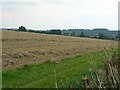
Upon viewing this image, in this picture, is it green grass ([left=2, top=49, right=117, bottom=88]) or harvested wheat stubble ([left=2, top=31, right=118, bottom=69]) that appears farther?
harvested wheat stubble ([left=2, top=31, right=118, bottom=69])

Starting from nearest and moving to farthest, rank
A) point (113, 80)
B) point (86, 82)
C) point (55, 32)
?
point (86, 82)
point (113, 80)
point (55, 32)

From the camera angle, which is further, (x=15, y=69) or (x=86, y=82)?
(x=15, y=69)

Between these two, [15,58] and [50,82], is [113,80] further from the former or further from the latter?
[15,58]

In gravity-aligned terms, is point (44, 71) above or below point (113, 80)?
below

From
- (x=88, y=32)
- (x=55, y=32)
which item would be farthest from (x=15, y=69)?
(x=88, y=32)

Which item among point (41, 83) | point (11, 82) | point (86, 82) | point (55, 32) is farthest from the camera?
point (55, 32)

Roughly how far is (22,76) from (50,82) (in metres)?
3.41

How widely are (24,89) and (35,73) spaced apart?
17.8ft

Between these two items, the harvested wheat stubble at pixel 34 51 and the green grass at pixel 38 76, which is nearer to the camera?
the green grass at pixel 38 76

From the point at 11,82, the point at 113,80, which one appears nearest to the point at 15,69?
the point at 11,82

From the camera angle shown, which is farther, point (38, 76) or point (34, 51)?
point (34, 51)

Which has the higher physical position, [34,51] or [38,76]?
[34,51]

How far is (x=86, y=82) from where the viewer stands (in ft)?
10.8

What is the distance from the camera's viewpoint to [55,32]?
87938 mm
